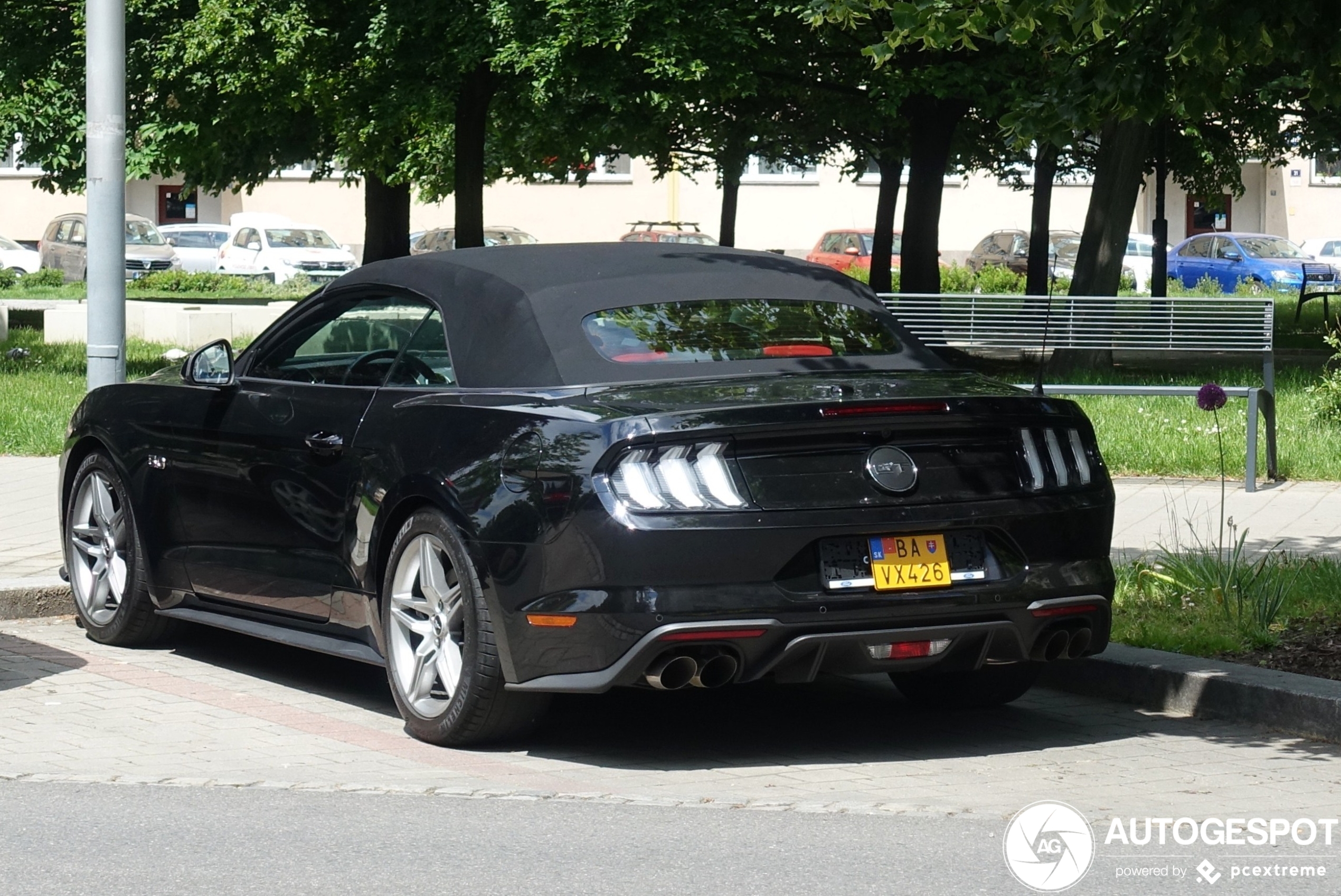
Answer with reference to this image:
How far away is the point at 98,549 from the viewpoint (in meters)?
7.95

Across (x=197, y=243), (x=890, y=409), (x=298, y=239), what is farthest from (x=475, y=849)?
(x=197, y=243)

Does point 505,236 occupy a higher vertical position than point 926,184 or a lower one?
lower

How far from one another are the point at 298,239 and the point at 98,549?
40.3 m

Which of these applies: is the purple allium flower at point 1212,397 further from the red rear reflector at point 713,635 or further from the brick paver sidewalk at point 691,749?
the red rear reflector at point 713,635

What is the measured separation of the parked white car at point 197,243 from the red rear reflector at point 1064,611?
43354mm

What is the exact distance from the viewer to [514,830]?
504 cm

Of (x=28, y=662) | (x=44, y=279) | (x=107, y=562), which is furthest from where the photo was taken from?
(x=44, y=279)

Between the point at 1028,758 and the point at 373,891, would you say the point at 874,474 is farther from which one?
the point at 373,891

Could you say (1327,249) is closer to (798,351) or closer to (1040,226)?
(1040,226)

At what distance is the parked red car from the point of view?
44250mm

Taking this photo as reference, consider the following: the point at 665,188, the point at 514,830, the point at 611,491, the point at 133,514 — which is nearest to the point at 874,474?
the point at 611,491

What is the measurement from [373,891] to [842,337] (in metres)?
2.78

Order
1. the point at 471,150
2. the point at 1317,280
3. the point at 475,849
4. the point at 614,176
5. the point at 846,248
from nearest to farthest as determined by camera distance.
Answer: the point at 475,849 → the point at 471,150 → the point at 1317,280 → the point at 846,248 → the point at 614,176

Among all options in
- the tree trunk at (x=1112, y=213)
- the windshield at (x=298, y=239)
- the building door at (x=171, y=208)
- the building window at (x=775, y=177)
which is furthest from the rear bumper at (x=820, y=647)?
the building door at (x=171, y=208)
